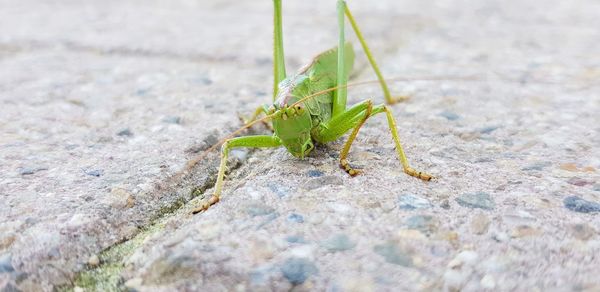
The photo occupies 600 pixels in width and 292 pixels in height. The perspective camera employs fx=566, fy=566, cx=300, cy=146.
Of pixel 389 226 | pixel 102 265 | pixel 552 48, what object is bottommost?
pixel 102 265

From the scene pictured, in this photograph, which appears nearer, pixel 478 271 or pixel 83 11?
pixel 478 271

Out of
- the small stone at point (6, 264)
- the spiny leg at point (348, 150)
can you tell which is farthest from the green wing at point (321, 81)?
the small stone at point (6, 264)

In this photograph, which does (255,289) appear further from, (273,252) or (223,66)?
(223,66)

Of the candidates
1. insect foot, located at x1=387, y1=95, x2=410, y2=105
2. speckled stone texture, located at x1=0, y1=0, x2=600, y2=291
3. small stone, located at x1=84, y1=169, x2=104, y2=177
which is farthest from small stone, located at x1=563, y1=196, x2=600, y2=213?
small stone, located at x1=84, y1=169, x2=104, y2=177

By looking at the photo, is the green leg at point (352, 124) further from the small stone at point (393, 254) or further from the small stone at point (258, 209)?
the small stone at point (393, 254)

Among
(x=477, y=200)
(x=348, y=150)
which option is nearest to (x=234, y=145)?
(x=348, y=150)

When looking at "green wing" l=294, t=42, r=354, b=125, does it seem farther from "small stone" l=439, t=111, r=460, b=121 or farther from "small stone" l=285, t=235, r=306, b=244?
"small stone" l=285, t=235, r=306, b=244

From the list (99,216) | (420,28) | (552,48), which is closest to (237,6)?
(420,28)
